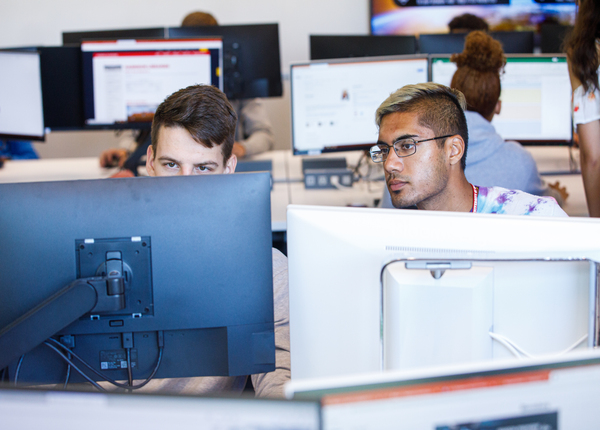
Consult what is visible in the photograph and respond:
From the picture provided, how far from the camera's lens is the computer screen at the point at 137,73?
7.67 feet

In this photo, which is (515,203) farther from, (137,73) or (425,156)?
(137,73)

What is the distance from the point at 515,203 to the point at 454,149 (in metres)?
0.20

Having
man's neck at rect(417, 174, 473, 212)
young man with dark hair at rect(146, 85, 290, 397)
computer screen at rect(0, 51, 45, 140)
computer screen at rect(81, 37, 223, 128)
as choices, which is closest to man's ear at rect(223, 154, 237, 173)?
young man with dark hair at rect(146, 85, 290, 397)

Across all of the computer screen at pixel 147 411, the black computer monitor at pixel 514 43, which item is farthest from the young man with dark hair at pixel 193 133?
the black computer monitor at pixel 514 43

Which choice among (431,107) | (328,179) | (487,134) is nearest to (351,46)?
(328,179)

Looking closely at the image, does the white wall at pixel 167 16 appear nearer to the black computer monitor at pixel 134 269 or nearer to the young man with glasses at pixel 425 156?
the young man with glasses at pixel 425 156

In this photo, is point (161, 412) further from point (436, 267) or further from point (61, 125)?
point (61, 125)

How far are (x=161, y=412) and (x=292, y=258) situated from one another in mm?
362

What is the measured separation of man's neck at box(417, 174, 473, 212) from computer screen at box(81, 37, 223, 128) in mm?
1355

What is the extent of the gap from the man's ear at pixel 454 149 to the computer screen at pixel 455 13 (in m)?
3.21

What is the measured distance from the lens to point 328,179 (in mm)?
2352

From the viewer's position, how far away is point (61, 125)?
2439mm

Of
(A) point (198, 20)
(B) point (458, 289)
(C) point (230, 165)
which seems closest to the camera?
(B) point (458, 289)

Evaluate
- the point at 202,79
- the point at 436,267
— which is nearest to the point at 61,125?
the point at 202,79
